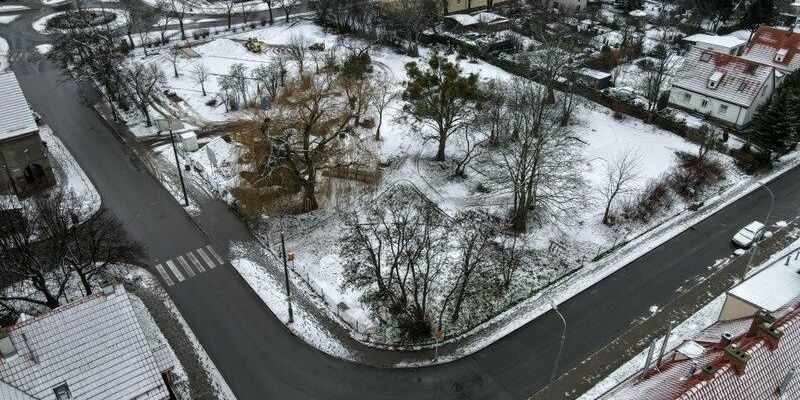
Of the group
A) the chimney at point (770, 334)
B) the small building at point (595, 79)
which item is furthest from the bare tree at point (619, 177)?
the chimney at point (770, 334)

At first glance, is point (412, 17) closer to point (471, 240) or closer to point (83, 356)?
point (471, 240)

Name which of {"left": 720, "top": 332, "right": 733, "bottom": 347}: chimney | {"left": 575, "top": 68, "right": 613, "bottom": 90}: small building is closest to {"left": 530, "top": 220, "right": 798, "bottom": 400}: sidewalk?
{"left": 720, "top": 332, "right": 733, "bottom": 347}: chimney

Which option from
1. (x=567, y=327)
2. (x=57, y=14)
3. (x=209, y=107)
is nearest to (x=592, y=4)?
(x=209, y=107)

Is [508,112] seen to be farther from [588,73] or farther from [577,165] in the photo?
[588,73]

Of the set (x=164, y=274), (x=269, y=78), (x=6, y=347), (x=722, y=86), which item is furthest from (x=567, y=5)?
(x=6, y=347)

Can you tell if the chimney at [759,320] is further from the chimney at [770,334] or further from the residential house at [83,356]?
the residential house at [83,356]

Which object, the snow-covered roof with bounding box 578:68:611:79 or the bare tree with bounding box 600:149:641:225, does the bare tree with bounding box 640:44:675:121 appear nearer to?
the snow-covered roof with bounding box 578:68:611:79
